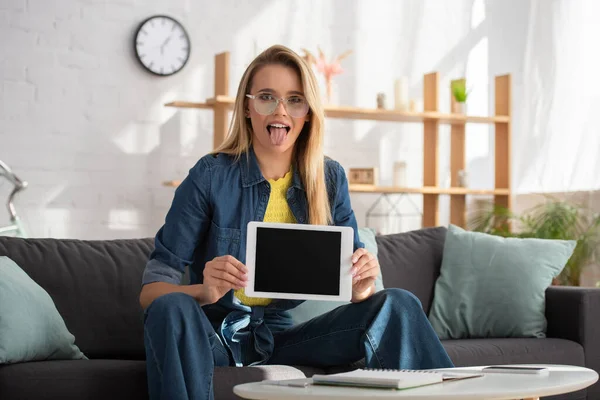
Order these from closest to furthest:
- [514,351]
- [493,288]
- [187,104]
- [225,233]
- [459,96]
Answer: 1. [225,233]
2. [514,351]
3. [493,288]
4. [187,104]
5. [459,96]

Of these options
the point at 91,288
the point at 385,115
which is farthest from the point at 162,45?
the point at 91,288

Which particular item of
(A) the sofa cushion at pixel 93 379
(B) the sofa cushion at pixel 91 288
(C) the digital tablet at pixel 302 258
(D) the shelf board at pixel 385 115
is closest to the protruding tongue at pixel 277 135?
(C) the digital tablet at pixel 302 258

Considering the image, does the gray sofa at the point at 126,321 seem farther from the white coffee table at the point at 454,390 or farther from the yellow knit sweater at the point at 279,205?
the white coffee table at the point at 454,390

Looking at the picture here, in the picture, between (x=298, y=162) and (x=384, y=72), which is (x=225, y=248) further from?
(x=384, y=72)

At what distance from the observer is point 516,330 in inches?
124

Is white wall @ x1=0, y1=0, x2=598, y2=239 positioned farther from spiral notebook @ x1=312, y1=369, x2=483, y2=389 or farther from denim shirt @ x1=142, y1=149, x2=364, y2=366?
spiral notebook @ x1=312, y1=369, x2=483, y2=389

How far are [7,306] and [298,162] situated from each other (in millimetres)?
860

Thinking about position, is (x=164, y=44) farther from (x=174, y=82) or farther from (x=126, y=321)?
(x=126, y=321)

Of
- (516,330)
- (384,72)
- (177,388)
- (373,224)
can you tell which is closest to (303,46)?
(384,72)

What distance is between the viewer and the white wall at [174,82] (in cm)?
488

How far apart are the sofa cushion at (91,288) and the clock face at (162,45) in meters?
2.49

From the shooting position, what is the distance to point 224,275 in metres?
1.99

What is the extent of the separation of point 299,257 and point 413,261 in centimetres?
135

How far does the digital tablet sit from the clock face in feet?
10.8
